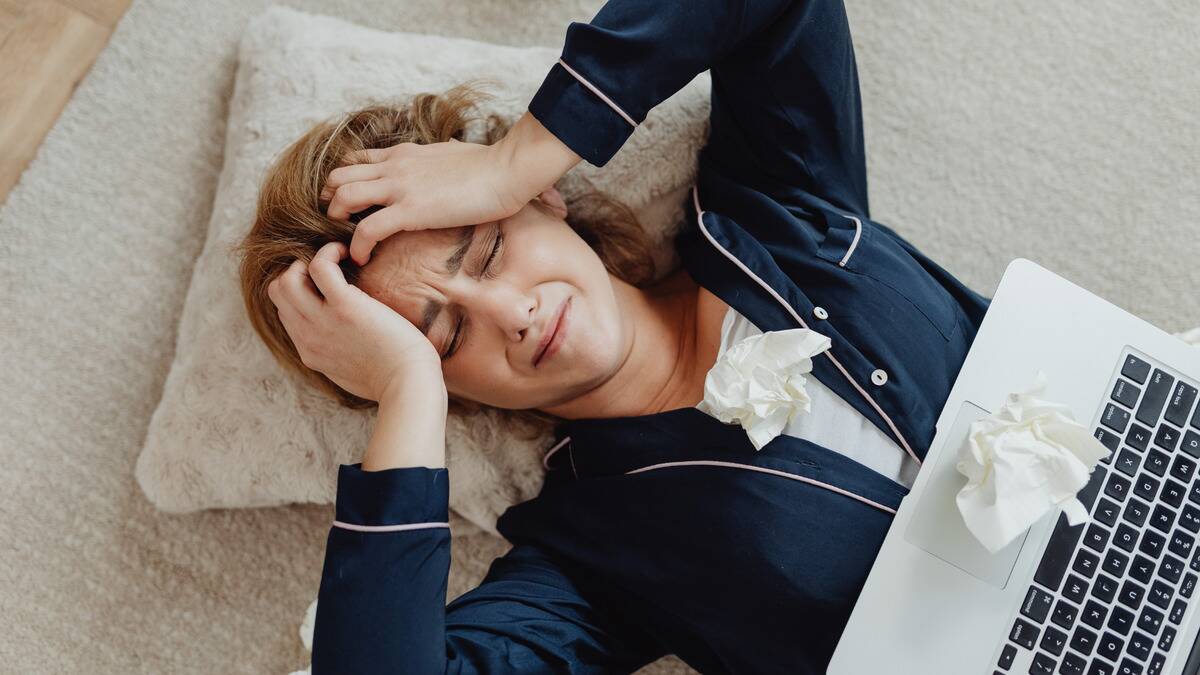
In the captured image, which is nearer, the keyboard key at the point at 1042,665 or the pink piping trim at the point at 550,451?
the keyboard key at the point at 1042,665

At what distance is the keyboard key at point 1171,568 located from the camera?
0.88 m

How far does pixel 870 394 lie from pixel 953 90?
602 millimetres

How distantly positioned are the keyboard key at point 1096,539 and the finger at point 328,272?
825mm

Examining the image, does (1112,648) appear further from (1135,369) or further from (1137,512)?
(1135,369)

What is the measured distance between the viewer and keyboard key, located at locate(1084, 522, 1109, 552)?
883 mm

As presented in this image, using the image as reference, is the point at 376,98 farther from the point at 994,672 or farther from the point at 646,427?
the point at 994,672

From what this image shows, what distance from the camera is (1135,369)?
91cm

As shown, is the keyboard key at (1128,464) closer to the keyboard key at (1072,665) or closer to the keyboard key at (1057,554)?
the keyboard key at (1057,554)

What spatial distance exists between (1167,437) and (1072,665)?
0.85 feet

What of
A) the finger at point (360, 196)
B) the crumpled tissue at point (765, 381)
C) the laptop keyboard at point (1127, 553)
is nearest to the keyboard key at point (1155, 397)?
the laptop keyboard at point (1127, 553)

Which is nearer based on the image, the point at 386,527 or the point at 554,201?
the point at 386,527

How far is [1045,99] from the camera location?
1294 mm

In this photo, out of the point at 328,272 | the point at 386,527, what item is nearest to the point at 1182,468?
the point at 386,527

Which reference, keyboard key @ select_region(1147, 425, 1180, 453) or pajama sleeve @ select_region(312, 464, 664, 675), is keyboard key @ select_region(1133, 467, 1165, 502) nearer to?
keyboard key @ select_region(1147, 425, 1180, 453)
